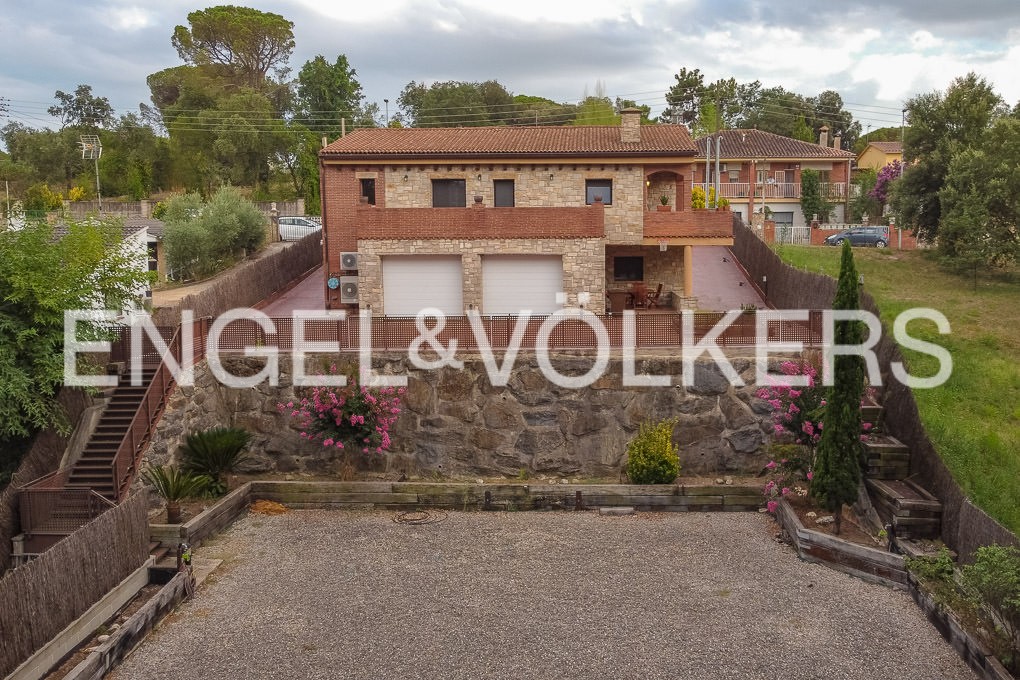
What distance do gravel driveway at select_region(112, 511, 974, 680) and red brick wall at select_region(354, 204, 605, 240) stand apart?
37.0ft

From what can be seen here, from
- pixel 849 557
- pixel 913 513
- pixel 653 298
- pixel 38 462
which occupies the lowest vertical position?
pixel 849 557

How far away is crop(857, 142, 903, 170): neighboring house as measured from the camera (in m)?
70.1

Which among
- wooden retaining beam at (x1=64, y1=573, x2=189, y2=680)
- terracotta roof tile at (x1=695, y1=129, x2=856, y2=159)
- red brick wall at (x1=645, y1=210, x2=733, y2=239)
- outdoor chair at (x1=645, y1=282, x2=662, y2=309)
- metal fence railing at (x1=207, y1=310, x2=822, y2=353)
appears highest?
terracotta roof tile at (x1=695, y1=129, x2=856, y2=159)

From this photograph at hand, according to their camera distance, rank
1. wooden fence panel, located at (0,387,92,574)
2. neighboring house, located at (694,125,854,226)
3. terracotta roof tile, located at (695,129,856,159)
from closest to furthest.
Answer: wooden fence panel, located at (0,387,92,574) → neighboring house, located at (694,125,854,226) → terracotta roof tile, located at (695,129,856,159)

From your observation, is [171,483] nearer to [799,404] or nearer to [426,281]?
[426,281]

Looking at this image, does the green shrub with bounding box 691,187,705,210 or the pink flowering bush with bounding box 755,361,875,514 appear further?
the green shrub with bounding box 691,187,705,210

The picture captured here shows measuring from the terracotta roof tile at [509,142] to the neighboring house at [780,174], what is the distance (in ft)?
73.6

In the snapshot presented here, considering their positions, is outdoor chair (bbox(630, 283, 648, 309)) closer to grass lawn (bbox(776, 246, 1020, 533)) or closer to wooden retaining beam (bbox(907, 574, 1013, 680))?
grass lawn (bbox(776, 246, 1020, 533))

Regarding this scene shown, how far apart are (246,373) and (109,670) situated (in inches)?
383

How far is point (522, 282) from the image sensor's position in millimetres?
26703

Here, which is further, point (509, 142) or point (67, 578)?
point (509, 142)

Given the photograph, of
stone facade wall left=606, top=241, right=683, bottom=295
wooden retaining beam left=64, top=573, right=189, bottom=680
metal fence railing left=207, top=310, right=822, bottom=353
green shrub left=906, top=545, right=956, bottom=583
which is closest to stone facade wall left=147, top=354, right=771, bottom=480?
metal fence railing left=207, top=310, right=822, bottom=353

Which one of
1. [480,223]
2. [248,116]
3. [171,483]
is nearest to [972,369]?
[480,223]

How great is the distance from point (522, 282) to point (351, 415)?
921cm
